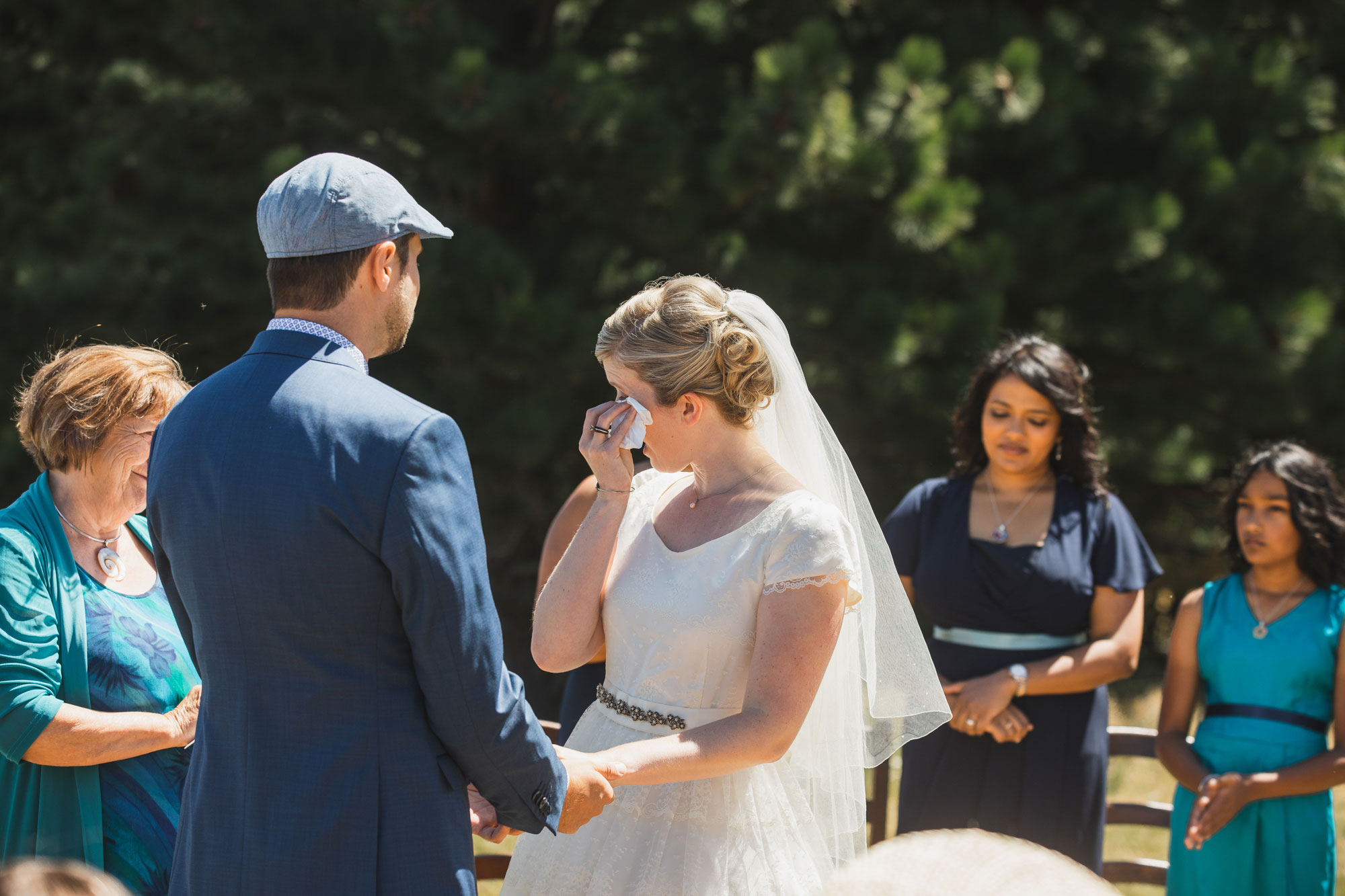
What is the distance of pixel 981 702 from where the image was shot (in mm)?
3340

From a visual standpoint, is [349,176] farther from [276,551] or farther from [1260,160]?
[1260,160]

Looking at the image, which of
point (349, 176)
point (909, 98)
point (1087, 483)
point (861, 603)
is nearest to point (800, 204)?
point (909, 98)

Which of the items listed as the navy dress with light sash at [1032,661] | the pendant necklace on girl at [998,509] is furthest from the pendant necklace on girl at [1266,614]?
the pendant necklace on girl at [998,509]

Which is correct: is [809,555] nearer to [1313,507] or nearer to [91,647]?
[91,647]

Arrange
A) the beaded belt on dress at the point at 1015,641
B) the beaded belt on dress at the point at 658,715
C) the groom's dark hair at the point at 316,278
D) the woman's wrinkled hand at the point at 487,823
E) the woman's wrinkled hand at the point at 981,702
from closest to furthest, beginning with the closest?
the groom's dark hair at the point at 316,278
the woman's wrinkled hand at the point at 487,823
the beaded belt on dress at the point at 658,715
the woman's wrinkled hand at the point at 981,702
the beaded belt on dress at the point at 1015,641

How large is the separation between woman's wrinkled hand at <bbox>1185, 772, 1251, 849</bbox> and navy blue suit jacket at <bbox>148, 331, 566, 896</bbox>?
7.31 ft

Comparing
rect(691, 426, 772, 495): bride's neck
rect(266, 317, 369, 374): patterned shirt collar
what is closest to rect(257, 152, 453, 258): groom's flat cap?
rect(266, 317, 369, 374): patterned shirt collar

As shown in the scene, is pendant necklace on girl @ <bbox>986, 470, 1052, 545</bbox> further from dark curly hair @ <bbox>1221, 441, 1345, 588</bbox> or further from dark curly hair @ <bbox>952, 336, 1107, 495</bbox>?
dark curly hair @ <bbox>1221, 441, 1345, 588</bbox>

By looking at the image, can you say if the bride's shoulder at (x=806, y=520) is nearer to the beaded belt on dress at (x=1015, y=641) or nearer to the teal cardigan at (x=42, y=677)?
the beaded belt on dress at (x=1015, y=641)

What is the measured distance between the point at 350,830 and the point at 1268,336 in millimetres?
6735

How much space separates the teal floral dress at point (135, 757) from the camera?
94.2 inches

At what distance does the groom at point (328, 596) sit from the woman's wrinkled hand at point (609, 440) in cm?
49

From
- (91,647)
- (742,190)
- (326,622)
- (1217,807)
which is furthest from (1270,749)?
(742,190)

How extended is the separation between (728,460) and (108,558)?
1.41 metres
